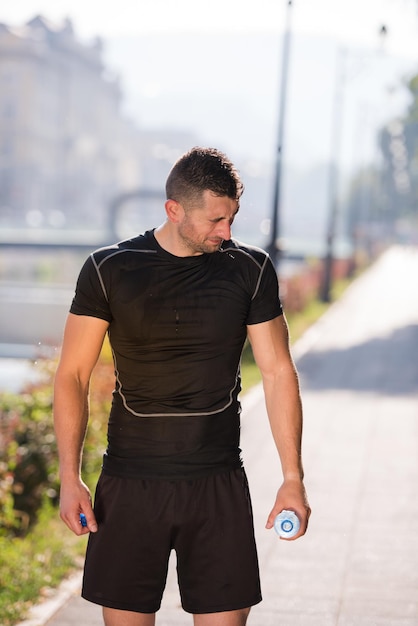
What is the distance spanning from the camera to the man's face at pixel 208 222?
344 cm

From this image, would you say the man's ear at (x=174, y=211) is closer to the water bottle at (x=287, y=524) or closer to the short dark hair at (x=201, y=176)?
the short dark hair at (x=201, y=176)

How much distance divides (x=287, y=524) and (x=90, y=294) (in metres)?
0.88

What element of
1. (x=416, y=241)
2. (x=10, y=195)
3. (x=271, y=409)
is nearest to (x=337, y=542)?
(x=271, y=409)

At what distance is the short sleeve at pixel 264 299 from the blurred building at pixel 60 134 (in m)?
116

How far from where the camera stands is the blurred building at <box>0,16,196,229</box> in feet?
410

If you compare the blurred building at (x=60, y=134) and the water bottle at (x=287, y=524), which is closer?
the water bottle at (x=287, y=524)

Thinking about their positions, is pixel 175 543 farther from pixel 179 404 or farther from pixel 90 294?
pixel 90 294

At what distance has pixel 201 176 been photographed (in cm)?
344

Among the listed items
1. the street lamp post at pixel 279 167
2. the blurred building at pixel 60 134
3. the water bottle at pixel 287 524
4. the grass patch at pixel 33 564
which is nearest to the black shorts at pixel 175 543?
the water bottle at pixel 287 524

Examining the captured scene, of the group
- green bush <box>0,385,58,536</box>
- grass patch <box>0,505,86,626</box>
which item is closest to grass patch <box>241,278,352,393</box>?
green bush <box>0,385,58,536</box>

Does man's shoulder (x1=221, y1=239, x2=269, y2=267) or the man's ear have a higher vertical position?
the man's ear

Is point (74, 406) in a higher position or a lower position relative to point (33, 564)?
higher

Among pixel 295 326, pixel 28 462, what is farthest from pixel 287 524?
Answer: pixel 295 326

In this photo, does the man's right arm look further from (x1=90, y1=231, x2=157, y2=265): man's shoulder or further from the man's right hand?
(x1=90, y1=231, x2=157, y2=265): man's shoulder
